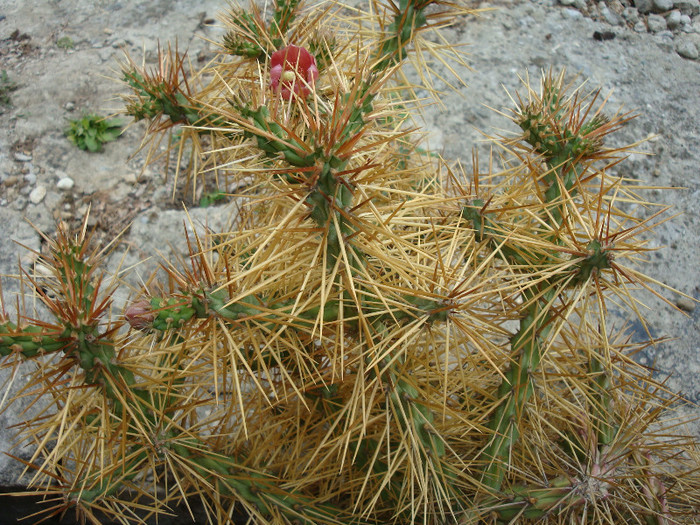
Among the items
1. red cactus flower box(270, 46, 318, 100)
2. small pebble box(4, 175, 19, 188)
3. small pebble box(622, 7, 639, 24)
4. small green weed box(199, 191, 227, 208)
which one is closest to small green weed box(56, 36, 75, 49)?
small pebble box(4, 175, 19, 188)

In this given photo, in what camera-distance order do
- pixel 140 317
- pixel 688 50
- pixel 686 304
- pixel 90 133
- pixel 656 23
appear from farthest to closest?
pixel 656 23
pixel 688 50
pixel 90 133
pixel 686 304
pixel 140 317

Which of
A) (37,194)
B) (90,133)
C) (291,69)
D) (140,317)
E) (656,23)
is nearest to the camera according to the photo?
(140,317)

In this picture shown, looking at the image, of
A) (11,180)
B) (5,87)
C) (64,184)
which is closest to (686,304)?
(64,184)

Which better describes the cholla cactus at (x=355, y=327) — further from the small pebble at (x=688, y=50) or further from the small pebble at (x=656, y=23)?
the small pebble at (x=656, y=23)

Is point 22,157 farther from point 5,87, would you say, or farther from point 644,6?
point 644,6

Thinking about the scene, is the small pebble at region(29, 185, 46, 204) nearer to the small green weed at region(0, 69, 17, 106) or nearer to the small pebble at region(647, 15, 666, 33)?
the small green weed at region(0, 69, 17, 106)

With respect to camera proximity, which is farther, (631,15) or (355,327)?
(631,15)

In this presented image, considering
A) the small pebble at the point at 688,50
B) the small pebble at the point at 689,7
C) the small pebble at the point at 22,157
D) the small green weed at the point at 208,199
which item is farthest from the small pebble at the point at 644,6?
the small pebble at the point at 22,157

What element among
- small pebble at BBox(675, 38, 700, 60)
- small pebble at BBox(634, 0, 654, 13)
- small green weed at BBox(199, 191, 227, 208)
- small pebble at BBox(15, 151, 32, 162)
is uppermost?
small pebble at BBox(634, 0, 654, 13)
